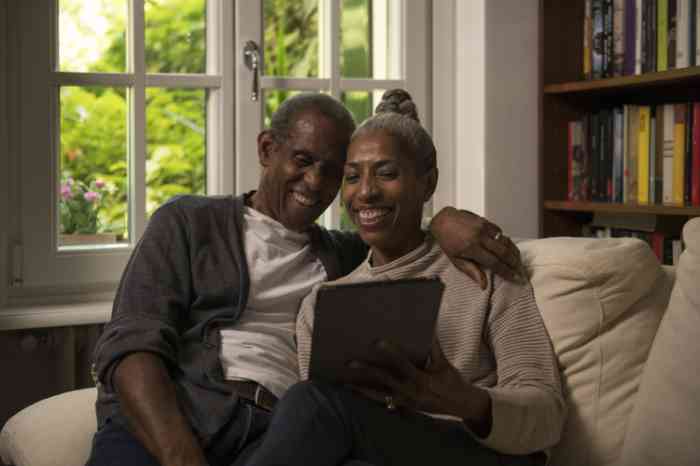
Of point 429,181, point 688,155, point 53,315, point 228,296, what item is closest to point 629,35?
point 688,155

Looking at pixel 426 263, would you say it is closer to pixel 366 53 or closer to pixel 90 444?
pixel 90 444

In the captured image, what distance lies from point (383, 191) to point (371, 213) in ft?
0.16

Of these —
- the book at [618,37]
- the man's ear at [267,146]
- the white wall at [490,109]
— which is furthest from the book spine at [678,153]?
the man's ear at [267,146]

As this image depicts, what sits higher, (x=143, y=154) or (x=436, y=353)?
(x=143, y=154)

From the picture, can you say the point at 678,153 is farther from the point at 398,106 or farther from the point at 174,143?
the point at 174,143

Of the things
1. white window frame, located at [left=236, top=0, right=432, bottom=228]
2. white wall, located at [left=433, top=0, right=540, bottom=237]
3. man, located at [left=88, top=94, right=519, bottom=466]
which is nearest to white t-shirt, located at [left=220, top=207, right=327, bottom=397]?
man, located at [left=88, top=94, right=519, bottom=466]

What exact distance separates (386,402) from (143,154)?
1.34m

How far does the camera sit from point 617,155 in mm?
2783

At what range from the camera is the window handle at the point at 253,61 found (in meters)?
2.61

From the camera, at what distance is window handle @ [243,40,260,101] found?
8.57ft

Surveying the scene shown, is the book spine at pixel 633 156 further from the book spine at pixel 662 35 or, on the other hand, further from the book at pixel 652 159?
the book spine at pixel 662 35

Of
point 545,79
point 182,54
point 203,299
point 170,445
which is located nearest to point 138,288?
point 203,299

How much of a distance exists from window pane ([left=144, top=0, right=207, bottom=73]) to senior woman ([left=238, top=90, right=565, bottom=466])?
1023mm

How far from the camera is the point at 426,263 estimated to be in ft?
5.63
